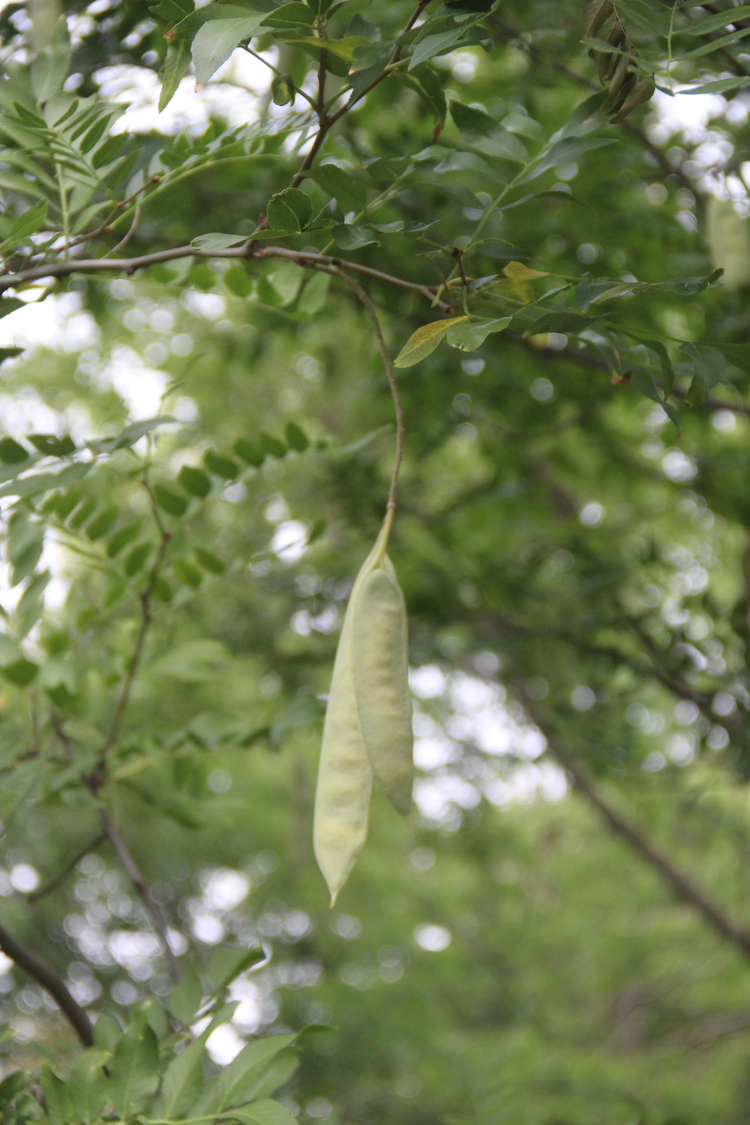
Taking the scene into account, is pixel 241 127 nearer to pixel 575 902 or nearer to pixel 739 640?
pixel 739 640

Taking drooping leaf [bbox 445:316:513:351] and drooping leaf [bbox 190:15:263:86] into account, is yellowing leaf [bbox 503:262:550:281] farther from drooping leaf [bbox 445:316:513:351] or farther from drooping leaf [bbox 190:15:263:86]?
drooping leaf [bbox 190:15:263:86]

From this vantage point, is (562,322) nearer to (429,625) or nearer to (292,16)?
(292,16)

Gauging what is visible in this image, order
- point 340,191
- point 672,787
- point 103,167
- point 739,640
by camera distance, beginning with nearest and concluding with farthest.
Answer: point 340,191
point 103,167
point 739,640
point 672,787

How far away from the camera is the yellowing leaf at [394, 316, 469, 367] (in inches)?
27.9

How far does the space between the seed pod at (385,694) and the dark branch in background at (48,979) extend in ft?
1.41

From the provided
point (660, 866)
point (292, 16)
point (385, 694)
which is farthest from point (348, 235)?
point (660, 866)

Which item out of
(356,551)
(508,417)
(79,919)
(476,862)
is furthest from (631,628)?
(79,919)

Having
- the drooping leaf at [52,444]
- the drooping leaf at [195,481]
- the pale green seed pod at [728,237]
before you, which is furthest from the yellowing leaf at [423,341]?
the pale green seed pod at [728,237]

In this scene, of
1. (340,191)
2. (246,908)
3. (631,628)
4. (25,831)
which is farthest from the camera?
(246,908)

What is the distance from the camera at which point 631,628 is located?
1.91m

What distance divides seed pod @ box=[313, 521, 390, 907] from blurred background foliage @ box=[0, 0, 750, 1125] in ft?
0.19

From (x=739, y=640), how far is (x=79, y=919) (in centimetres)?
478

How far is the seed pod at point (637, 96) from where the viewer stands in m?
0.74

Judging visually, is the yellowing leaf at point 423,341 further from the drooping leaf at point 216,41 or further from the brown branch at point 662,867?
the brown branch at point 662,867
